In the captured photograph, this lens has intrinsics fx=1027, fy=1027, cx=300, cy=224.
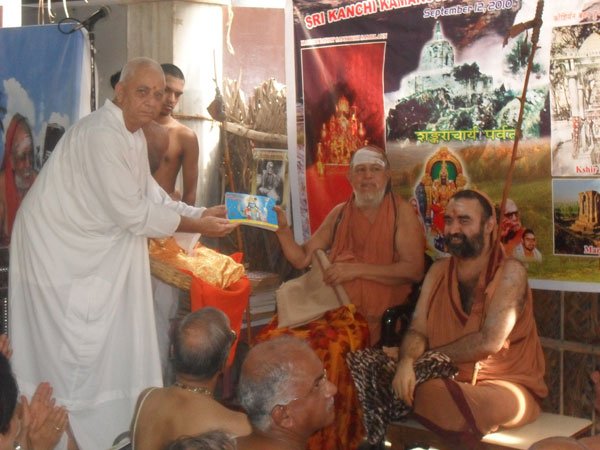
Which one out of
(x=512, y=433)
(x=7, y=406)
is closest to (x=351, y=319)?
(x=512, y=433)

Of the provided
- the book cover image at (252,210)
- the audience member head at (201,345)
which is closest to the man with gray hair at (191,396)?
the audience member head at (201,345)

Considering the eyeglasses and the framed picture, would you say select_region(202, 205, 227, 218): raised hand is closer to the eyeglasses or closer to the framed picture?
the framed picture

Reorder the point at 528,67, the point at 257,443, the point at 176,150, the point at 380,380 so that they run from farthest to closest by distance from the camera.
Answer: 1. the point at 176,150
2. the point at 528,67
3. the point at 380,380
4. the point at 257,443

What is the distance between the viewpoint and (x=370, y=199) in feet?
20.2

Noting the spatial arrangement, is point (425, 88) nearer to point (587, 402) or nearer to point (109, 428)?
point (587, 402)

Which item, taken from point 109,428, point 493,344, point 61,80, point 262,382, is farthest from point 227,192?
point 262,382

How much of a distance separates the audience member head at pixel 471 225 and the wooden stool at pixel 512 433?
0.94 meters

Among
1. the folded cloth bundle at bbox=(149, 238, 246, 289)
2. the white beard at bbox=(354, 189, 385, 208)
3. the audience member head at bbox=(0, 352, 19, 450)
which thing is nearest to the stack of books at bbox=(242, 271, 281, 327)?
the folded cloth bundle at bbox=(149, 238, 246, 289)

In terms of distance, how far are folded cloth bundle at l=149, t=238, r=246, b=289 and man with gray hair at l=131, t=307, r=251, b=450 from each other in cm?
210

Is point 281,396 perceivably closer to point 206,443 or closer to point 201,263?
point 206,443

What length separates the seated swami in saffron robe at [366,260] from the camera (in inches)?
228

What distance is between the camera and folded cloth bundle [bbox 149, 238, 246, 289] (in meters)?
6.32

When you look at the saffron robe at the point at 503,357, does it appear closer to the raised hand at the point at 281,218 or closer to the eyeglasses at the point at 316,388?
the raised hand at the point at 281,218

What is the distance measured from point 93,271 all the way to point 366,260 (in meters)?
1.60
